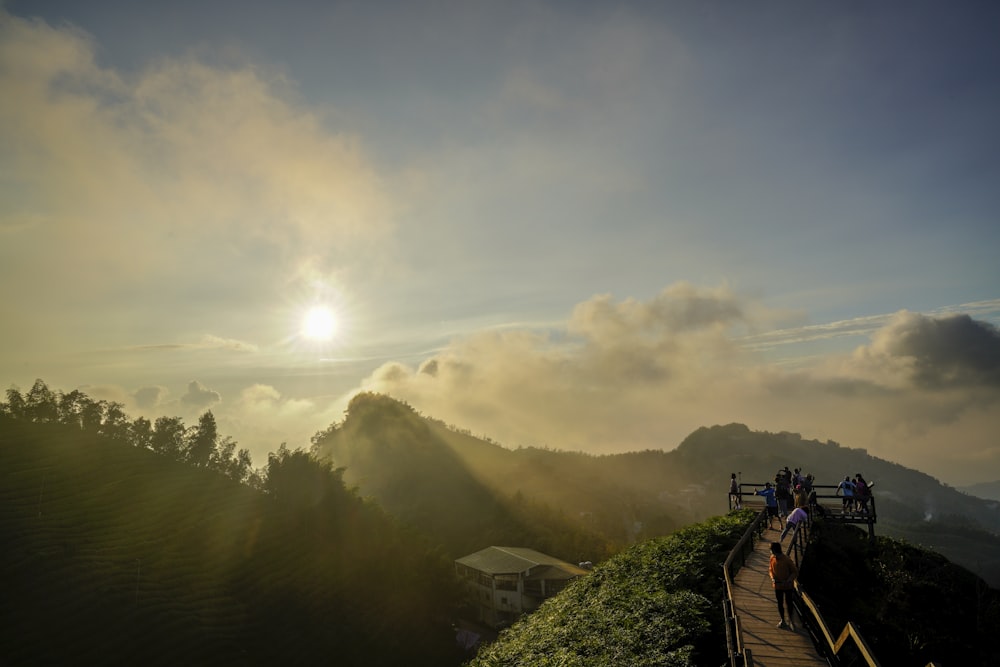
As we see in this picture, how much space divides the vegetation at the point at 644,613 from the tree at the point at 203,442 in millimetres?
72931

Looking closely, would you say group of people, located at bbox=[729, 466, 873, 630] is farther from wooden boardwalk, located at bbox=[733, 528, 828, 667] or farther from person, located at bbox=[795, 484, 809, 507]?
wooden boardwalk, located at bbox=[733, 528, 828, 667]

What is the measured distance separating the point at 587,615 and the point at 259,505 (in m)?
56.7

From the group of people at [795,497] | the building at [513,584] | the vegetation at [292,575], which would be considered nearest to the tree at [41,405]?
the vegetation at [292,575]

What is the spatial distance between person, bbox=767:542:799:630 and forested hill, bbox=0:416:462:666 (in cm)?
4391

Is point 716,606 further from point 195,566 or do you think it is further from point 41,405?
point 41,405

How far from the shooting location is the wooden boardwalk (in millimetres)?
11711

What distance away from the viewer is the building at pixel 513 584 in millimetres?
67625

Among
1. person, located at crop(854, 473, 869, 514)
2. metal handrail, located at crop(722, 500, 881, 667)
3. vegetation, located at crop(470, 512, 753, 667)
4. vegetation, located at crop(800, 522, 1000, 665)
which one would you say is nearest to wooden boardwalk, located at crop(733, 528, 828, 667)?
metal handrail, located at crop(722, 500, 881, 667)

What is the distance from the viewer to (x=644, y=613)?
16.1m

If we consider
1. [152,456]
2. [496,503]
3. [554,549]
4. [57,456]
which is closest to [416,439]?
[496,503]

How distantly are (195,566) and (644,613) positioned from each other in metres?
50.0

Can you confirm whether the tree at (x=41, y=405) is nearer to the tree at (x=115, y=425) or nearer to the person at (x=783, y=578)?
the tree at (x=115, y=425)

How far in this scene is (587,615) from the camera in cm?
1917

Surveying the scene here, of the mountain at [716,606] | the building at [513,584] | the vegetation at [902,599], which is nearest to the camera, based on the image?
the mountain at [716,606]
